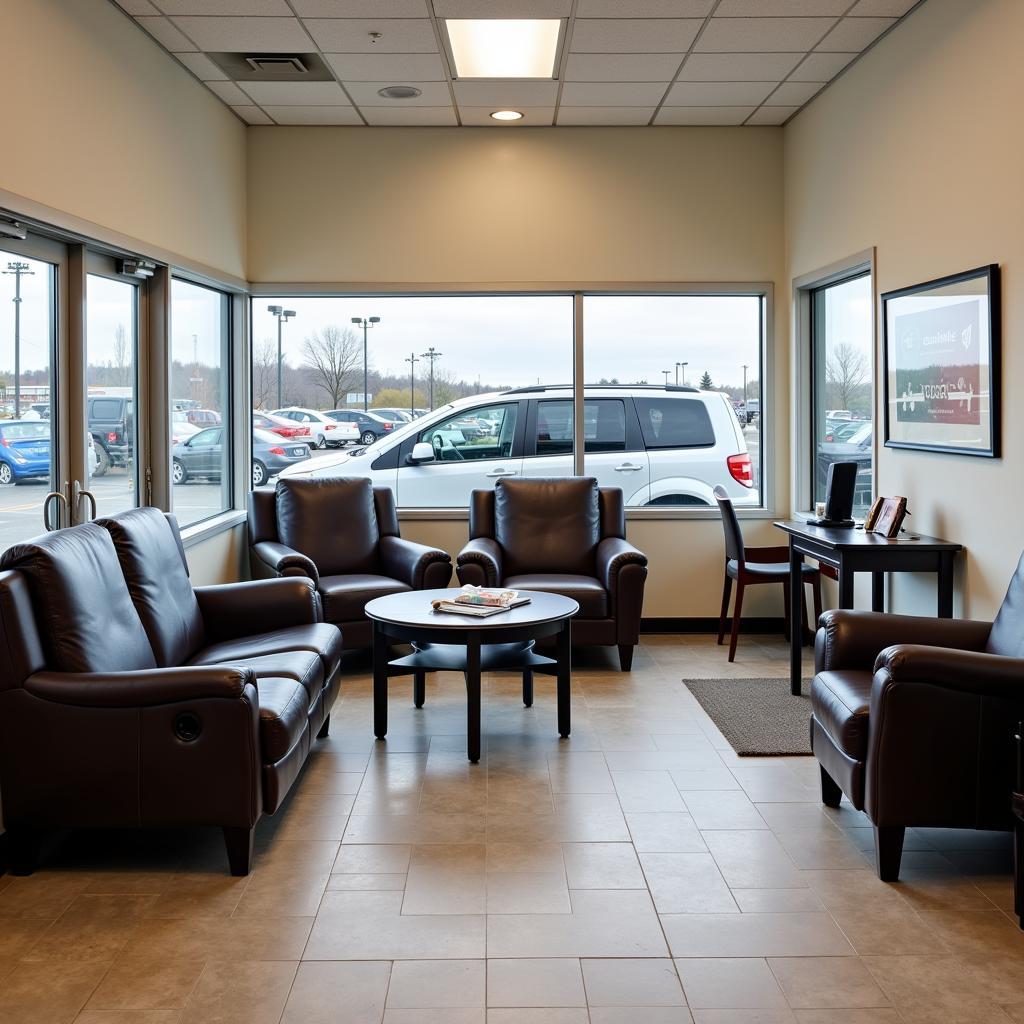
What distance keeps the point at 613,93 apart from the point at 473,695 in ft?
11.5

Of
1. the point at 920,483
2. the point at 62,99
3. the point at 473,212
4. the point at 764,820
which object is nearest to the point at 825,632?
Result: the point at 764,820

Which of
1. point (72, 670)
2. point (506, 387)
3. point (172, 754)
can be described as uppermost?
point (506, 387)

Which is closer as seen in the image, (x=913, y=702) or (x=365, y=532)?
(x=913, y=702)

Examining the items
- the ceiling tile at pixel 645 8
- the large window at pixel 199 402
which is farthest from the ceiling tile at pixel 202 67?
the ceiling tile at pixel 645 8

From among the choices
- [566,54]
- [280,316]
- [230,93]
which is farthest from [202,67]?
[566,54]

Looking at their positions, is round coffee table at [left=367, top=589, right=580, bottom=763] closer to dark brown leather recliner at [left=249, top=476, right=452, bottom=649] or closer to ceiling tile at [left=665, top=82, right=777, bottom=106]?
dark brown leather recliner at [left=249, top=476, right=452, bottom=649]

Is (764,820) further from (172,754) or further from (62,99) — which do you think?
(62,99)

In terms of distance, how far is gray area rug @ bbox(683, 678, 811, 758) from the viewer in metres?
4.40

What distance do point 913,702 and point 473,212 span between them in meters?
4.51

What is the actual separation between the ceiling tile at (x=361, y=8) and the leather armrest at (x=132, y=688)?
3007 millimetres

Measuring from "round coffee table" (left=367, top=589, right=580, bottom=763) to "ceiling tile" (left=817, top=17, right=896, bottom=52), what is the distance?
113 inches

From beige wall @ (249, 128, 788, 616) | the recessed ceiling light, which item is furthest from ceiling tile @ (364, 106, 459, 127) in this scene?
the recessed ceiling light

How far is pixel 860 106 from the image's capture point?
17.9 ft

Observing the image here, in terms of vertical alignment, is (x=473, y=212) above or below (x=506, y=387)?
above
